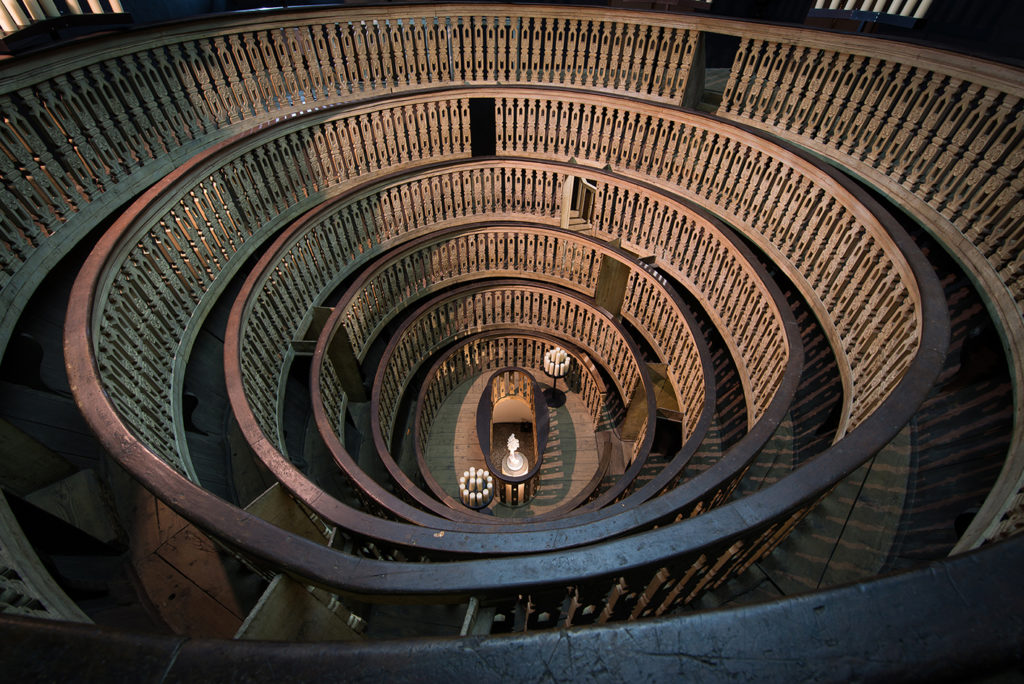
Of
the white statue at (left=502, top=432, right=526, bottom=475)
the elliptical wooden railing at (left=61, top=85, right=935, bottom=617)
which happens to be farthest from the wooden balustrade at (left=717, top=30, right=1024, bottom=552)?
the white statue at (left=502, top=432, right=526, bottom=475)

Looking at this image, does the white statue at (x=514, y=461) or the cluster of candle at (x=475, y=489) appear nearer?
the cluster of candle at (x=475, y=489)

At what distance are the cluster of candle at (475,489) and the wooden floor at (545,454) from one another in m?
1.35

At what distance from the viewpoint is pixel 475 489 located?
9.77 metres

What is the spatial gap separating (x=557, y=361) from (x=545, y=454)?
2543mm

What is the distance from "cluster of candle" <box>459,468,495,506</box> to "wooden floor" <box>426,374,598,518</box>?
4.44ft

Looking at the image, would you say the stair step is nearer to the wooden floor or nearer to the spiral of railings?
the spiral of railings

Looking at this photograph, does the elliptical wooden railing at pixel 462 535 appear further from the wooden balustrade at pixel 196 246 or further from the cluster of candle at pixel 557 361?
the cluster of candle at pixel 557 361

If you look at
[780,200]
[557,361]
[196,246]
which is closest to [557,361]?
[557,361]

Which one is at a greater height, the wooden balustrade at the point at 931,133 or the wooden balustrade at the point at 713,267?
the wooden balustrade at the point at 931,133

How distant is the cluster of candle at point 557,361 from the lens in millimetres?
11758

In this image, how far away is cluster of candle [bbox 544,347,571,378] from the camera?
1176cm

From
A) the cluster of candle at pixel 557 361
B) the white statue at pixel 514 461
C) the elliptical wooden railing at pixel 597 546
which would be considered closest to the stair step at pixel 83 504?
the elliptical wooden railing at pixel 597 546

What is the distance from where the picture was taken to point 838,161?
6.88 meters

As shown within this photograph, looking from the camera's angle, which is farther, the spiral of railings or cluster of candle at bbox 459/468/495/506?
cluster of candle at bbox 459/468/495/506
